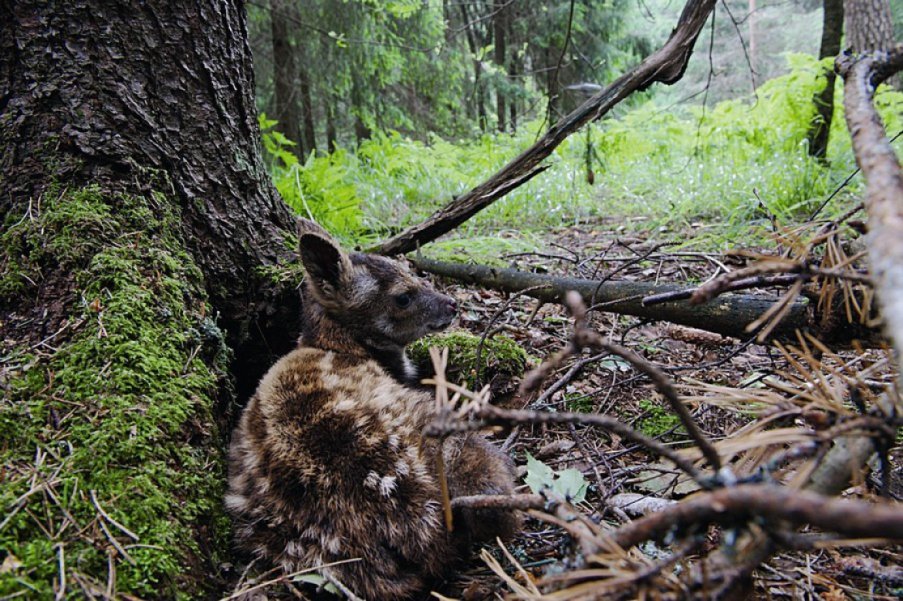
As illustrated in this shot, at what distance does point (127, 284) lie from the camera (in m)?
2.81

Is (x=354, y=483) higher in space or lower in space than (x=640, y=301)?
lower

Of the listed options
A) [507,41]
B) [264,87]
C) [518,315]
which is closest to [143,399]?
[518,315]

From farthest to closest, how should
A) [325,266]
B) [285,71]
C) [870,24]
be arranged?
[285,71], [870,24], [325,266]

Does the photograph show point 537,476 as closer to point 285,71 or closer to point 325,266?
point 325,266

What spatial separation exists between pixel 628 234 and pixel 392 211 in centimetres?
328

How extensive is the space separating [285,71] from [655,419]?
1079 centimetres

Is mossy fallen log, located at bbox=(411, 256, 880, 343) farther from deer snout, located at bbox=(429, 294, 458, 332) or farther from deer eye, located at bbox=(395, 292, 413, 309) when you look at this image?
deer eye, located at bbox=(395, 292, 413, 309)

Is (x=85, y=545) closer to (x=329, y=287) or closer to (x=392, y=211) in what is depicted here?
(x=329, y=287)

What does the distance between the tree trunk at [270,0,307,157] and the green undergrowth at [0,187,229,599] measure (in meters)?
8.95

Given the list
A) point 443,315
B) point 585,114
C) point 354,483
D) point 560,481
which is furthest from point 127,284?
point 585,114

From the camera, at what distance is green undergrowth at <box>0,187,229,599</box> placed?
1907 millimetres

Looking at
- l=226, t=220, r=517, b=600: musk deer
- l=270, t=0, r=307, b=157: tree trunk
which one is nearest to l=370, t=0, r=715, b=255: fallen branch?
l=226, t=220, r=517, b=600: musk deer

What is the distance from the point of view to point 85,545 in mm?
1900

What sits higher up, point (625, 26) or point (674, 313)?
point (625, 26)
